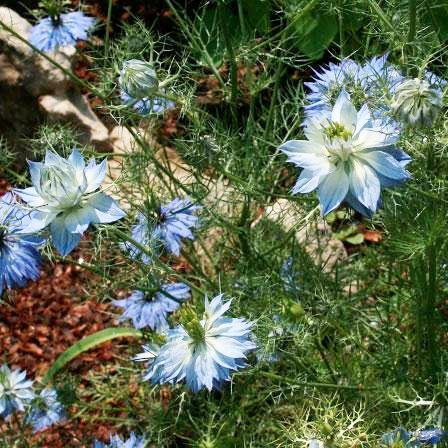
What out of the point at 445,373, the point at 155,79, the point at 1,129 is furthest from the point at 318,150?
the point at 1,129

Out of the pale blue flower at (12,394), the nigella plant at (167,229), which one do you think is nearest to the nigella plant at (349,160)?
the nigella plant at (167,229)

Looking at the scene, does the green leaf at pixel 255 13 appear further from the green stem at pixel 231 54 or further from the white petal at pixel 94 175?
the white petal at pixel 94 175

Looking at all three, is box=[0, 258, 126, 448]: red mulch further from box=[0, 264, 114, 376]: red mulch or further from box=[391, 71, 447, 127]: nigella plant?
box=[391, 71, 447, 127]: nigella plant

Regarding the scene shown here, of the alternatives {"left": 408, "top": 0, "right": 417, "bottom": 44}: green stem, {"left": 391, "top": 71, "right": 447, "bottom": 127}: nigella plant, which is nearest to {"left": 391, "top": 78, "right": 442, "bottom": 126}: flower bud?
{"left": 391, "top": 71, "right": 447, "bottom": 127}: nigella plant

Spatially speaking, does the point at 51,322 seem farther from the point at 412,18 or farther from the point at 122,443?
the point at 412,18

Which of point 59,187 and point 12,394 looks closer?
point 59,187

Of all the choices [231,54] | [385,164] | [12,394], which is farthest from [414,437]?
[12,394]
